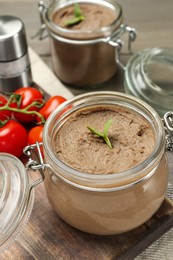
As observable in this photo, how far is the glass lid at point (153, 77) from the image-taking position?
1911 mm

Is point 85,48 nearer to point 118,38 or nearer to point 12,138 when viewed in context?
point 118,38

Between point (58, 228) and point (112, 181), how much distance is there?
11.8 inches

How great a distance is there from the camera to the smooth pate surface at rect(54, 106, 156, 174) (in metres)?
1.28

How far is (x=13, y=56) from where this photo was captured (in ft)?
6.21

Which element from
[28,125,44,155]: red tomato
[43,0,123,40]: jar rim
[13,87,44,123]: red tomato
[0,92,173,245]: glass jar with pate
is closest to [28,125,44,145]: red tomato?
[28,125,44,155]: red tomato

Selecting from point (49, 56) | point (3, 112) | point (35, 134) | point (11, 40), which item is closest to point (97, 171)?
point (35, 134)

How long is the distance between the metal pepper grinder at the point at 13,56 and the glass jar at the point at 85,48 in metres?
0.14

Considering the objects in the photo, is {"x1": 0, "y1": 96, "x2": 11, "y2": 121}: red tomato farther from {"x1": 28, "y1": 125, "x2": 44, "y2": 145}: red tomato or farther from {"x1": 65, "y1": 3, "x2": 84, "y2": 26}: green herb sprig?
{"x1": 65, "y1": 3, "x2": 84, "y2": 26}: green herb sprig

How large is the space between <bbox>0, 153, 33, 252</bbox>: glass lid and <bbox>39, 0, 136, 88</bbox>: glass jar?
2.45ft

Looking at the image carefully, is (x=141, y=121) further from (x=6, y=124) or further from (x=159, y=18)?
(x=159, y=18)

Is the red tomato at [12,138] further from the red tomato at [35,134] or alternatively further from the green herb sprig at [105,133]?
the green herb sprig at [105,133]

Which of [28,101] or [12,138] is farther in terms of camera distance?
[28,101]

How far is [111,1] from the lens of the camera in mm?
2088

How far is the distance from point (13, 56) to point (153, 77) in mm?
531
